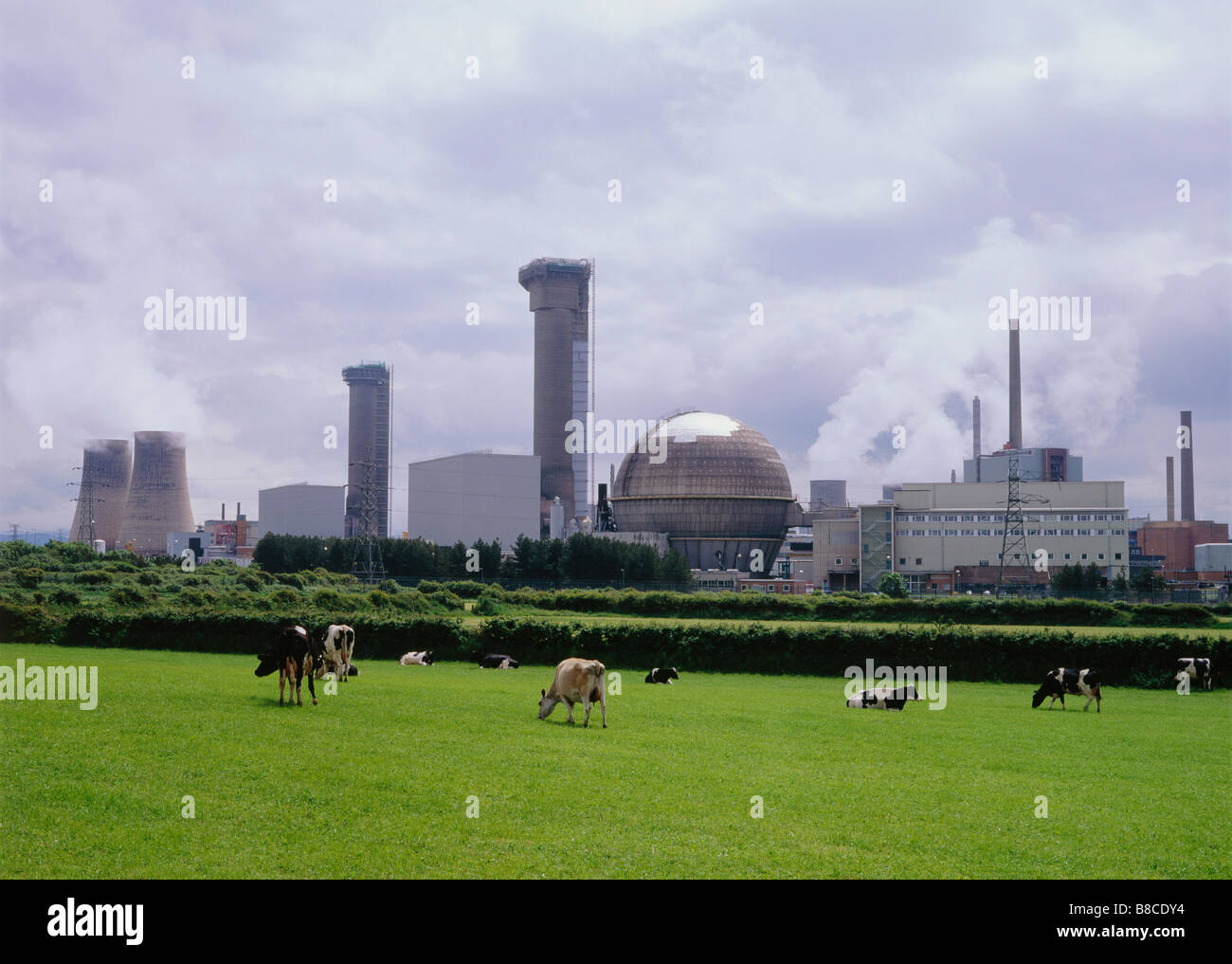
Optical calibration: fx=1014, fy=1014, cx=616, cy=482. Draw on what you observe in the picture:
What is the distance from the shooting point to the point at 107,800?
11141mm

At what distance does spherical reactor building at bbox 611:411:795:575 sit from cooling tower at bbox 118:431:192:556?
65.8m

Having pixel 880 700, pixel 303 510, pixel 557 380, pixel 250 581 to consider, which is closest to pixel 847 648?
pixel 880 700

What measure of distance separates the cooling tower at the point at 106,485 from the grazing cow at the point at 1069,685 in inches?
6019

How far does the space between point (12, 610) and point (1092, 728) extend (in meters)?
37.9

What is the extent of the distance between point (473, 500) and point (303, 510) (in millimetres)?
41766

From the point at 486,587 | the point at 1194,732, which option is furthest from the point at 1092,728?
the point at 486,587

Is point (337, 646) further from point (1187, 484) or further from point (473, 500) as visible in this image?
point (1187, 484)

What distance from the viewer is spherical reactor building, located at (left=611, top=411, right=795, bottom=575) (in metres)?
129

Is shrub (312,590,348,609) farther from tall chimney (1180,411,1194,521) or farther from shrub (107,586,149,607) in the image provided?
tall chimney (1180,411,1194,521)

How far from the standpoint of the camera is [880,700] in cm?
2542

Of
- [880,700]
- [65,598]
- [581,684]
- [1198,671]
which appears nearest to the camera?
[581,684]

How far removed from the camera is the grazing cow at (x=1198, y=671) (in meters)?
34.1

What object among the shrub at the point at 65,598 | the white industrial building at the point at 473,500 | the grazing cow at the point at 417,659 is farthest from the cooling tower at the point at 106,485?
the grazing cow at the point at 417,659

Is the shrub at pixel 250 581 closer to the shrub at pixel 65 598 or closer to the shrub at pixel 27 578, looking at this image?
the shrub at pixel 27 578
